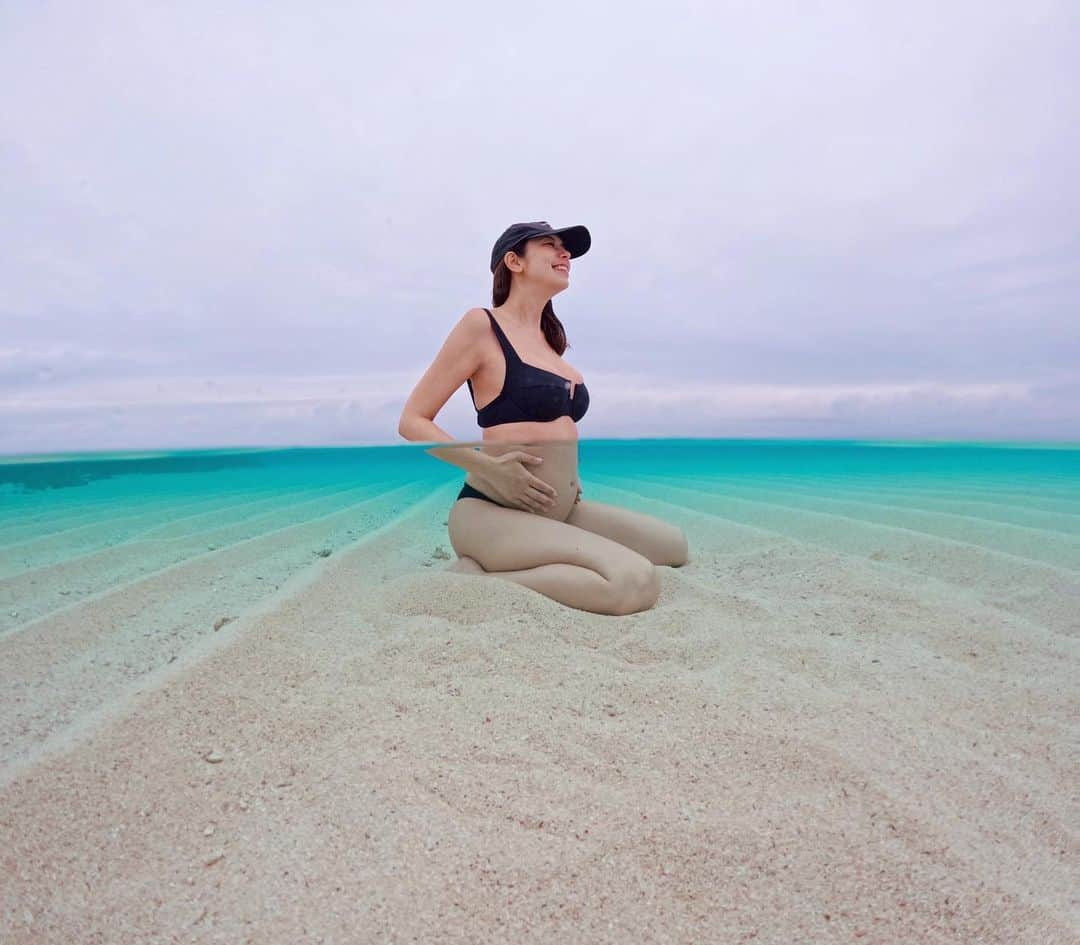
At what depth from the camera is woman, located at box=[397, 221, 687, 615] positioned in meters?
1.94

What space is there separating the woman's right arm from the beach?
1.16 ft

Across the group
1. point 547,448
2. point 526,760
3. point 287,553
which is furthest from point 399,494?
point 526,760

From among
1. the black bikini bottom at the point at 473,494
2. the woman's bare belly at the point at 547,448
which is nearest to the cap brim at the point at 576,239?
the woman's bare belly at the point at 547,448

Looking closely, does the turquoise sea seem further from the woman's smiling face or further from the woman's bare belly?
the woman's smiling face

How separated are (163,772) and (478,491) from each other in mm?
1265

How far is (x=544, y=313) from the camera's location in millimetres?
2365

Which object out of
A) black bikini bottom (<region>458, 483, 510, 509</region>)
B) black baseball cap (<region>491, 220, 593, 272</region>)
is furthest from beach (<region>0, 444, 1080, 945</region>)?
black baseball cap (<region>491, 220, 593, 272</region>)

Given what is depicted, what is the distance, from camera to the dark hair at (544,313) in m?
2.26

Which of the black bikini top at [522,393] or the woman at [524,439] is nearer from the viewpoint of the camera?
the woman at [524,439]

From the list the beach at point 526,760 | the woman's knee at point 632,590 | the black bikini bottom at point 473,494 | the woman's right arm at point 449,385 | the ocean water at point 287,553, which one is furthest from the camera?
the black bikini bottom at point 473,494

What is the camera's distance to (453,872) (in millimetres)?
847

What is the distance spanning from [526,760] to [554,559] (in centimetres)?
92

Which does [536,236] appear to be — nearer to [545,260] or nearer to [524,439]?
[545,260]

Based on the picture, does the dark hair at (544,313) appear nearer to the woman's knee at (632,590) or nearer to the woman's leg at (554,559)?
the woman's leg at (554,559)
